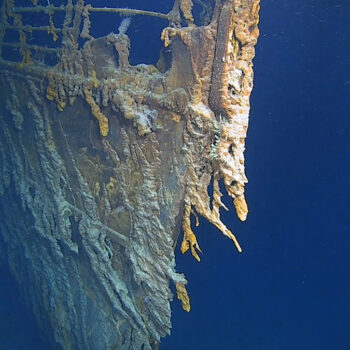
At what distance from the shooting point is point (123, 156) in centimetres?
377

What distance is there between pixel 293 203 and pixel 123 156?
17413 millimetres

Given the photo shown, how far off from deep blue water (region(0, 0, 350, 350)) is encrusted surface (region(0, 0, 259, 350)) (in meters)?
12.6

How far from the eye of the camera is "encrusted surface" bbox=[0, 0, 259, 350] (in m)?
2.70

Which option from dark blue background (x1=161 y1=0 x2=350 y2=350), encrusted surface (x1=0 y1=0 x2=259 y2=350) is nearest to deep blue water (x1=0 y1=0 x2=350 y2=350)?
dark blue background (x1=161 y1=0 x2=350 y2=350)

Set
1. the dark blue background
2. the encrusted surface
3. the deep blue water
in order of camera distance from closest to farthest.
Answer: the encrusted surface
the deep blue water
the dark blue background

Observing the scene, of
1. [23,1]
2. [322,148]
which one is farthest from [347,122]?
[23,1]

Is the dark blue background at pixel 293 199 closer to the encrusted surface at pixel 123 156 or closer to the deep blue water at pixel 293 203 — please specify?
the deep blue water at pixel 293 203

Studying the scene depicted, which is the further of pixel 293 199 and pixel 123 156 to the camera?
pixel 293 199

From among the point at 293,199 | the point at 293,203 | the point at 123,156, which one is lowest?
the point at 293,203

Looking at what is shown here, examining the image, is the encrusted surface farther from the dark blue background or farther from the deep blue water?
the dark blue background

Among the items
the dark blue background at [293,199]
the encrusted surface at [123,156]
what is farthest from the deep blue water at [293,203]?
the encrusted surface at [123,156]

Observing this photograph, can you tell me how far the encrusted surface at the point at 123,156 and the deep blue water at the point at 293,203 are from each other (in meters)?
12.6

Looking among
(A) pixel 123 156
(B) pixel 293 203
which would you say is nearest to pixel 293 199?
(B) pixel 293 203

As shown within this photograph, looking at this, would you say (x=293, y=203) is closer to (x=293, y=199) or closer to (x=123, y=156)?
(x=293, y=199)
